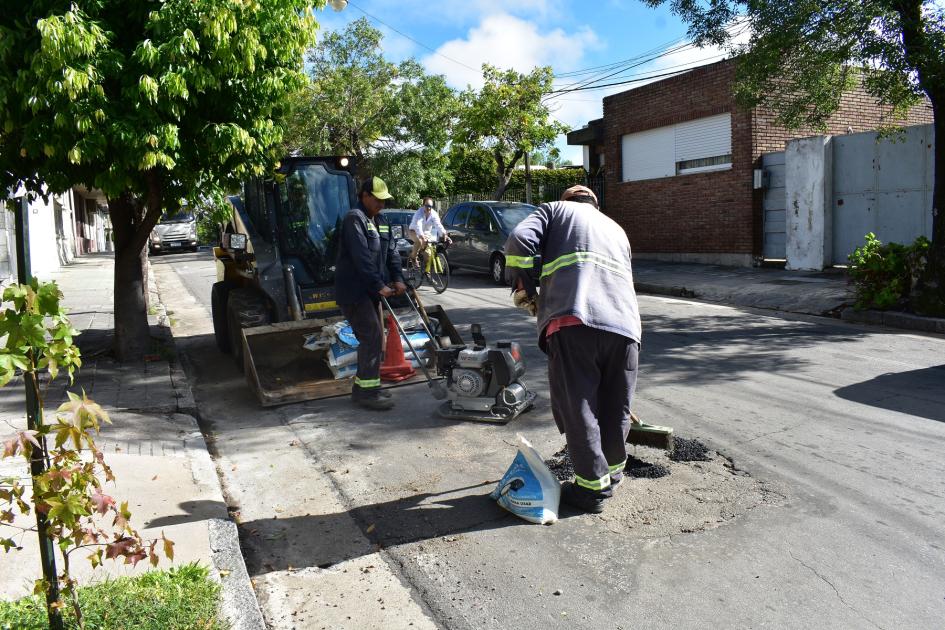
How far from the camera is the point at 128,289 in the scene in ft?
28.2

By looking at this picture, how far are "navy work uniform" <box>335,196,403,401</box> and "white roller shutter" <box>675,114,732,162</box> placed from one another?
1382 cm

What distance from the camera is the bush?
1082cm

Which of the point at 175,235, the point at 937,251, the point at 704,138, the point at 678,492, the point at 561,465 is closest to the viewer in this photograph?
the point at 678,492

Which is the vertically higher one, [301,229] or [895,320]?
[301,229]

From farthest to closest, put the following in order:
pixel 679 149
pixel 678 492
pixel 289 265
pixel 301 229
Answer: pixel 679 149 → pixel 301 229 → pixel 289 265 → pixel 678 492

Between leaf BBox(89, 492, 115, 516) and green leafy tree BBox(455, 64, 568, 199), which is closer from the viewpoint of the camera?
leaf BBox(89, 492, 115, 516)

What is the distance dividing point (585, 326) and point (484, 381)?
78.7 inches

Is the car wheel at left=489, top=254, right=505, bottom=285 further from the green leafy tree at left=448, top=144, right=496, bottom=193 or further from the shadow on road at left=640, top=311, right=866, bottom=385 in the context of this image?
the green leafy tree at left=448, top=144, right=496, bottom=193

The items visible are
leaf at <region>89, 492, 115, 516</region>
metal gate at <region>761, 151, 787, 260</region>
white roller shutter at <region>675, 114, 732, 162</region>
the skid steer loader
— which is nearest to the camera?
leaf at <region>89, 492, 115, 516</region>

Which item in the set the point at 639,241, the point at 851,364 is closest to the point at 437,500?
the point at 851,364

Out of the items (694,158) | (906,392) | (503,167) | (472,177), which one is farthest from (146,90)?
(472,177)

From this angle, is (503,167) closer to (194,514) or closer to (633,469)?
(633,469)

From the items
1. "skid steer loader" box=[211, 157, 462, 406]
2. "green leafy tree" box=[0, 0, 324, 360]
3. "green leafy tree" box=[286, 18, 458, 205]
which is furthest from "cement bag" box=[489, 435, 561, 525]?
"green leafy tree" box=[286, 18, 458, 205]

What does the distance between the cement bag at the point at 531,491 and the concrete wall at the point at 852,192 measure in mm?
12492
